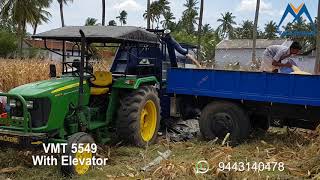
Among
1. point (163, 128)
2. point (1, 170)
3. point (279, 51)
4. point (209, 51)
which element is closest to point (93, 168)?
point (1, 170)

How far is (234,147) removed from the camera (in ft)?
25.3

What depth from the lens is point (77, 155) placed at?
5855mm

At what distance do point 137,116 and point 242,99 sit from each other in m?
2.00

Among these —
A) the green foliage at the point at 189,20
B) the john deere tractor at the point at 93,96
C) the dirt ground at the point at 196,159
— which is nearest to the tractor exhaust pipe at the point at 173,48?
the john deere tractor at the point at 93,96

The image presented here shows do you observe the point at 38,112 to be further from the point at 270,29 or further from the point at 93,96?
the point at 270,29

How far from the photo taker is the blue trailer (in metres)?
7.36

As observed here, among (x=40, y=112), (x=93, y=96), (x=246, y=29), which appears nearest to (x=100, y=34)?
(x=93, y=96)

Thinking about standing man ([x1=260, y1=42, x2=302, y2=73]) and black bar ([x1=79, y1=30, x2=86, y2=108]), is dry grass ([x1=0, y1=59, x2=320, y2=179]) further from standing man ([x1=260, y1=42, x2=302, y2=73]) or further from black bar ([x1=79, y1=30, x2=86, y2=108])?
standing man ([x1=260, y1=42, x2=302, y2=73])

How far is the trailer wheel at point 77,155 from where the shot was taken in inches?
224

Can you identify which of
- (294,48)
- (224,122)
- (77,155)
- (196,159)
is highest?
(294,48)

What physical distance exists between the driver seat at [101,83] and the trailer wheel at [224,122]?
2.06m

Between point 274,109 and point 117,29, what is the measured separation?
3.21 meters

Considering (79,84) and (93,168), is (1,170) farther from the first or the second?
(79,84)

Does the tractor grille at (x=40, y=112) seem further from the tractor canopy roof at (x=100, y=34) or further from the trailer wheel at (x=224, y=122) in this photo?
the trailer wheel at (x=224, y=122)
